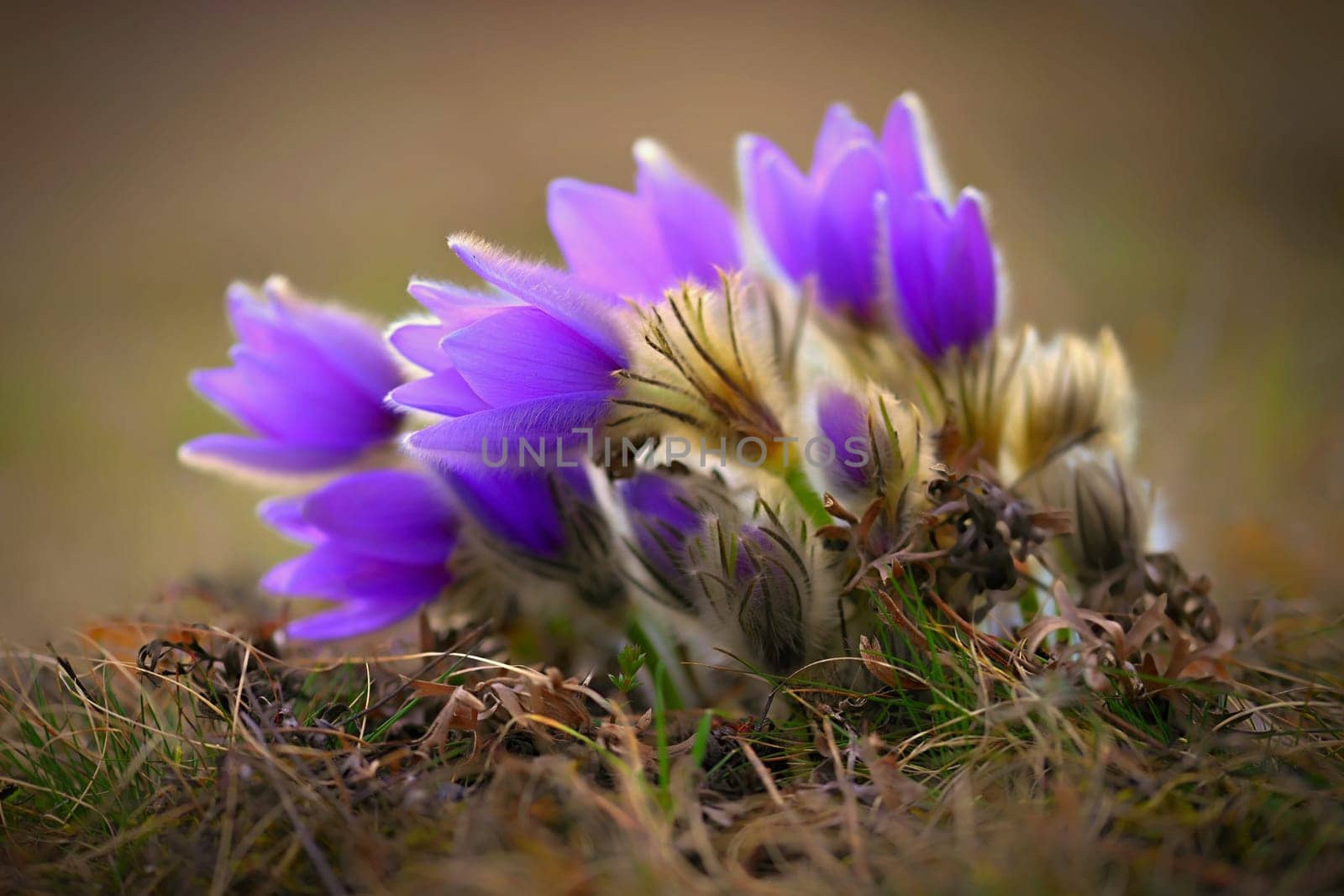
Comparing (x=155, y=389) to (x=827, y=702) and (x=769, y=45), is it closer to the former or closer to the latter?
(x=827, y=702)

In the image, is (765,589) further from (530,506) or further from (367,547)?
(367,547)

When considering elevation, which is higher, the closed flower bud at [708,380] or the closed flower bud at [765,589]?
the closed flower bud at [708,380]

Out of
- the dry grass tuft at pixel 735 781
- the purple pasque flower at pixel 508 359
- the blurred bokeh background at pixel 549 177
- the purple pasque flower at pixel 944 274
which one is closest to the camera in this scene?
the dry grass tuft at pixel 735 781

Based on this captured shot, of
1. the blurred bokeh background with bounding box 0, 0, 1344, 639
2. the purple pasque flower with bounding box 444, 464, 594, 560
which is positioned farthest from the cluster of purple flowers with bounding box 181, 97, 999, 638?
the blurred bokeh background with bounding box 0, 0, 1344, 639

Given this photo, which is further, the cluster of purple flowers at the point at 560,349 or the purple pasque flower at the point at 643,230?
the purple pasque flower at the point at 643,230

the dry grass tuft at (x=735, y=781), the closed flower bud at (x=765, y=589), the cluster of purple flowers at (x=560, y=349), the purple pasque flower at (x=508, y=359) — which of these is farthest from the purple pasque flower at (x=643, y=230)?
the dry grass tuft at (x=735, y=781)

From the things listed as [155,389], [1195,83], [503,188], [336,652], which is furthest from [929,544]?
[1195,83]

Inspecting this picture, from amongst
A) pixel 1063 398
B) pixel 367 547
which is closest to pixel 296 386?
pixel 367 547

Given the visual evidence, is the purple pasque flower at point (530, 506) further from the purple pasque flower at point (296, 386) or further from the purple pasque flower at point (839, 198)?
the purple pasque flower at point (839, 198)
